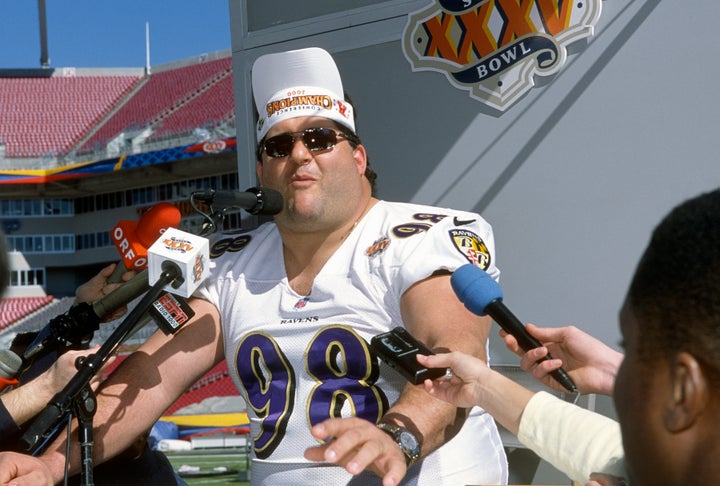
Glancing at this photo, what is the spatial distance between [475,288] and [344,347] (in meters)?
0.72

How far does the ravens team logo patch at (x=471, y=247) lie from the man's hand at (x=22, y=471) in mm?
1062

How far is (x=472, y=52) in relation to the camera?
3082mm

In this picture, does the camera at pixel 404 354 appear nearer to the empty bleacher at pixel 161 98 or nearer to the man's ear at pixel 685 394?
the man's ear at pixel 685 394

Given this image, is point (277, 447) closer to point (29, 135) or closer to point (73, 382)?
point (73, 382)

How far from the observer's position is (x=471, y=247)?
218 cm

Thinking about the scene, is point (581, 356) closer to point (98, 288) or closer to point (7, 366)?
point (7, 366)

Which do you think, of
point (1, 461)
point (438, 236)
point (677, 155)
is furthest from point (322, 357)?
point (677, 155)

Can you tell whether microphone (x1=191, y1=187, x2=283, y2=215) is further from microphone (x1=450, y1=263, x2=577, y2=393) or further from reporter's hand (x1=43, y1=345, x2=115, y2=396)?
microphone (x1=450, y1=263, x2=577, y2=393)

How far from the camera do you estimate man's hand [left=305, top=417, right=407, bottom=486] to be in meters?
1.32

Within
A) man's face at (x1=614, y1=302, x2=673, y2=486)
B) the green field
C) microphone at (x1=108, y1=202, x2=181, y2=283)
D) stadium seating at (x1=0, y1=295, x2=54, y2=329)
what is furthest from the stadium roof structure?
man's face at (x1=614, y1=302, x2=673, y2=486)

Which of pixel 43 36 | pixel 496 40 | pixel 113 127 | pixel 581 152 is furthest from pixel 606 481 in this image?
pixel 43 36

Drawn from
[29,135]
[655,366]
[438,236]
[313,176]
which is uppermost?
[29,135]

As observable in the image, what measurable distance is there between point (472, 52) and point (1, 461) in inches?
75.4

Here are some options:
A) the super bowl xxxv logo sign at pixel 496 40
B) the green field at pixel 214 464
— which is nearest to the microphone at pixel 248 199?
the super bowl xxxv logo sign at pixel 496 40
